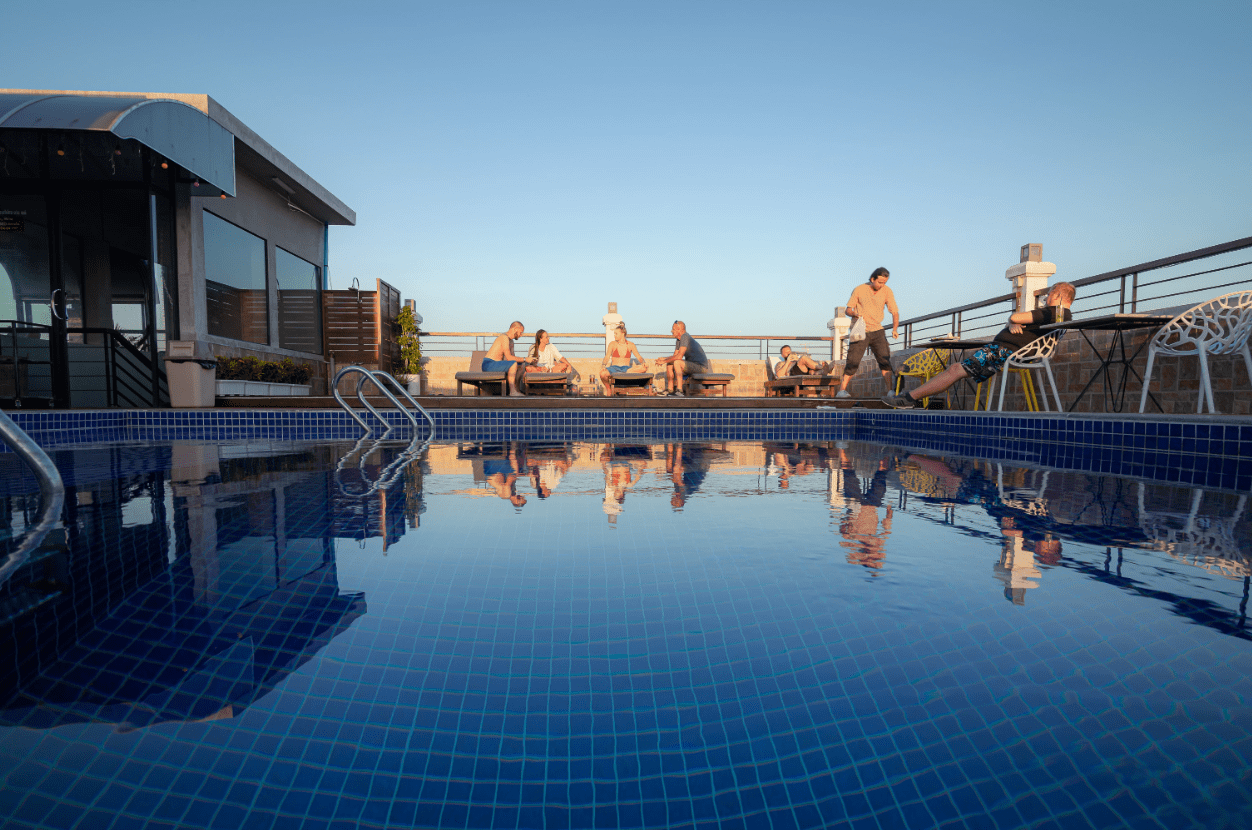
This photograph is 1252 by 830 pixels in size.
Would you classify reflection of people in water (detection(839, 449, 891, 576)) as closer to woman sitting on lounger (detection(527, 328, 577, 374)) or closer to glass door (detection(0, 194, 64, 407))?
woman sitting on lounger (detection(527, 328, 577, 374))

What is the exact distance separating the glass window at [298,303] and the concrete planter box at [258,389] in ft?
3.05

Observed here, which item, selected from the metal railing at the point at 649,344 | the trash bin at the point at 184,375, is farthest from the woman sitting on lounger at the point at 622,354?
the trash bin at the point at 184,375

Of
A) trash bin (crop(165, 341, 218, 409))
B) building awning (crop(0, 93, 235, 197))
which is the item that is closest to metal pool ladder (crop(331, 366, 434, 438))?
trash bin (crop(165, 341, 218, 409))

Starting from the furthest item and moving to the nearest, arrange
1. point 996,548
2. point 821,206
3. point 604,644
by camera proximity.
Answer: point 821,206, point 996,548, point 604,644

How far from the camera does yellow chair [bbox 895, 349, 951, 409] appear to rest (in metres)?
6.63

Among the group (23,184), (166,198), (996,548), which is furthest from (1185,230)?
(23,184)

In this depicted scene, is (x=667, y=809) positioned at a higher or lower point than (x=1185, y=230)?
lower

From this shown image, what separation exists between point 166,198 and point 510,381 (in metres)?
4.51

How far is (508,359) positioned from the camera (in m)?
8.50

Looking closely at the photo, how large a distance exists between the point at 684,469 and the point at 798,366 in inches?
272

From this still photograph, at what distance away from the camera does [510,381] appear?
839 cm

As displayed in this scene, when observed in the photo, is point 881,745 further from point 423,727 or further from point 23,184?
point 23,184

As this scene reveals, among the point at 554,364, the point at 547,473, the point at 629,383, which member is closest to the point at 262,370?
the point at 554,364

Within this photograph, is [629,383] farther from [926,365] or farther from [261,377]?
[261,377]
